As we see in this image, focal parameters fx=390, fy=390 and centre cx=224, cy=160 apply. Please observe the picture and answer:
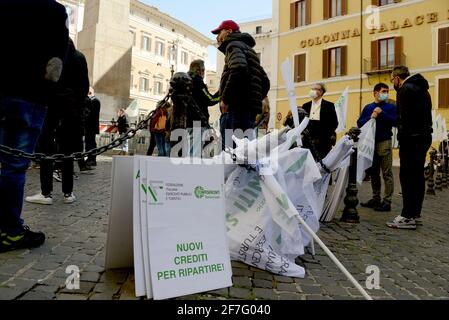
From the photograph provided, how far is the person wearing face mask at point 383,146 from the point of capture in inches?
240

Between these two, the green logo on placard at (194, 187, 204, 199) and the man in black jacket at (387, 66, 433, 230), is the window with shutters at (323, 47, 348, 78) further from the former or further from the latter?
the green logo on placard at (194, 187, 204, 199)

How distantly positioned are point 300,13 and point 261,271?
30.1 metres

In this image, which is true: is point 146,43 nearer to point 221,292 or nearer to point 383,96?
point 383,96

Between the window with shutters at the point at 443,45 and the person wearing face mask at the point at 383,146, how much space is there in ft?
65.9

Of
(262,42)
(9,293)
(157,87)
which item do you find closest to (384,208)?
(9,293)

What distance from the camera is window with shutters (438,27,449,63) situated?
74.6 ft

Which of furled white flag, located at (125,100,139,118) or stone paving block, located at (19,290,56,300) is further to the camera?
furled white flag, located at (125,100,139,118)

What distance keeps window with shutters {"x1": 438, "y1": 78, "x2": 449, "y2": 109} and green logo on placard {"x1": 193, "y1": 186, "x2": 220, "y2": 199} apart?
24253mm

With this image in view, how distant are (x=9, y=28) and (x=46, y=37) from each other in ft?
0.80

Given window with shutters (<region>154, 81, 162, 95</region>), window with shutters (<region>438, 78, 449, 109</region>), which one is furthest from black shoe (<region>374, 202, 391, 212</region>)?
window with shutters (<region>154, 81, 162, 95</region>)

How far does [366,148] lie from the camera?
5852 millimetres

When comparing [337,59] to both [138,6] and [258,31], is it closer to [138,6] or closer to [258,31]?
[258,31]

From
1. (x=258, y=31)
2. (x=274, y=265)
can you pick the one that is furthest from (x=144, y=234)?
(x=258, y=31)

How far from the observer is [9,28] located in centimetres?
281
